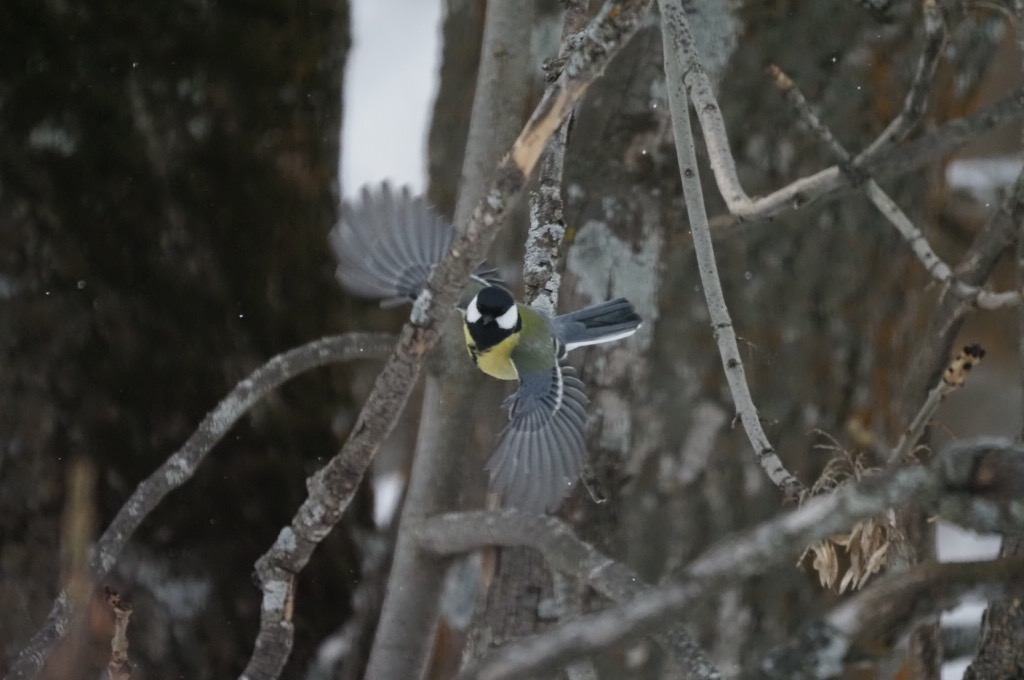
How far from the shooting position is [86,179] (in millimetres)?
1688

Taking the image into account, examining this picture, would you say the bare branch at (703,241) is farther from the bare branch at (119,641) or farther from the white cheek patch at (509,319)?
the bare branch at (119,641)

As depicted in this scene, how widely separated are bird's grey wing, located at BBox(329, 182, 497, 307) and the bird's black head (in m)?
0.15

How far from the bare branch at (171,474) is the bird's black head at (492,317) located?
183mm

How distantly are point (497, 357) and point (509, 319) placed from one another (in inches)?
4.2

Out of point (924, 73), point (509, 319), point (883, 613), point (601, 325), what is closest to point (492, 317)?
point (509, 319)

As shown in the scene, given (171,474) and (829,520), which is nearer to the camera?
(829,520)

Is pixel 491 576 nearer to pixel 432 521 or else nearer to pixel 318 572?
pixel 432 521

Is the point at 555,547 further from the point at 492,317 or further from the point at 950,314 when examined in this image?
the point at 950,314

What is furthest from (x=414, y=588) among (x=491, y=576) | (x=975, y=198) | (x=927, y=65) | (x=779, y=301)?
(x=975, y=198)

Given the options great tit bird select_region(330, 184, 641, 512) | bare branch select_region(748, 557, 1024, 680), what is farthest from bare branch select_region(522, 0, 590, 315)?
bare branch select_region(748, 557, 1024, 680)

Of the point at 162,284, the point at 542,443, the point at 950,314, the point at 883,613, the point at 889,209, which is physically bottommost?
the point at 883,613

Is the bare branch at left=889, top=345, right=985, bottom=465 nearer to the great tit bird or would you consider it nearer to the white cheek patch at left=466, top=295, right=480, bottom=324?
the great tit bird

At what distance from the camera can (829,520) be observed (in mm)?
585

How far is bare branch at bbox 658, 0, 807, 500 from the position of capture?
1.17 meters
